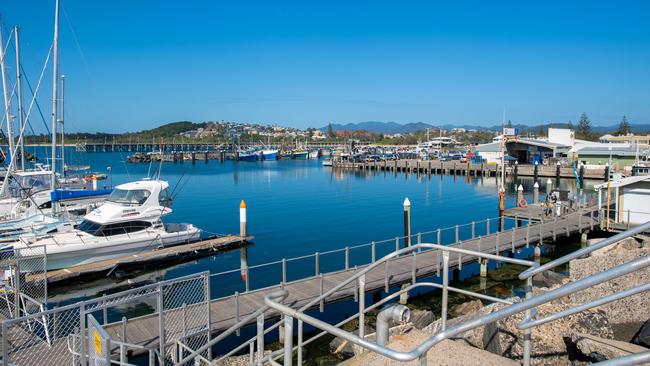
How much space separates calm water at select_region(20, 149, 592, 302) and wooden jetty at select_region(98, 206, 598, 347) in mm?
6405

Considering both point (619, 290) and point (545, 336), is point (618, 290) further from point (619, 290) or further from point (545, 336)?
point (545, 336)

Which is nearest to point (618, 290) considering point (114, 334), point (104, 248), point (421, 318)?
point (421, 318)

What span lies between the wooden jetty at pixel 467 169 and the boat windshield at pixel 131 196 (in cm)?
5764

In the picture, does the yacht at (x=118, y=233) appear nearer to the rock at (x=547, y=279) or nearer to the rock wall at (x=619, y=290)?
the rock at (x=547, y=279)

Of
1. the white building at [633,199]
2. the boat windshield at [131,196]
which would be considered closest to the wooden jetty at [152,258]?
the boat windshield at [131,196]

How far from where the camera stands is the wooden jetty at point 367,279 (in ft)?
46.0

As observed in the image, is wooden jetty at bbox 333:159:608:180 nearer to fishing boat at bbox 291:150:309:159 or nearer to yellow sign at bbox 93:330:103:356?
fishing boat at bbox 291:150:309:159

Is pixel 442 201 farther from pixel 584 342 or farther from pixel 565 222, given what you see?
pixel 584 342

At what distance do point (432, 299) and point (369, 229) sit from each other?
1734 cm

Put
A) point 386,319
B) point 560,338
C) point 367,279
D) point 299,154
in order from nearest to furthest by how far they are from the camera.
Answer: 1. point 386,319
2. point 560,338
3. point 367,279
4. point 299,154

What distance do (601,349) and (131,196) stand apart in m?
25.0

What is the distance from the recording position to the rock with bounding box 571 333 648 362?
702 cm

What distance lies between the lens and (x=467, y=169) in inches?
3332

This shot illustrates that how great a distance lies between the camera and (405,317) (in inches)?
220
